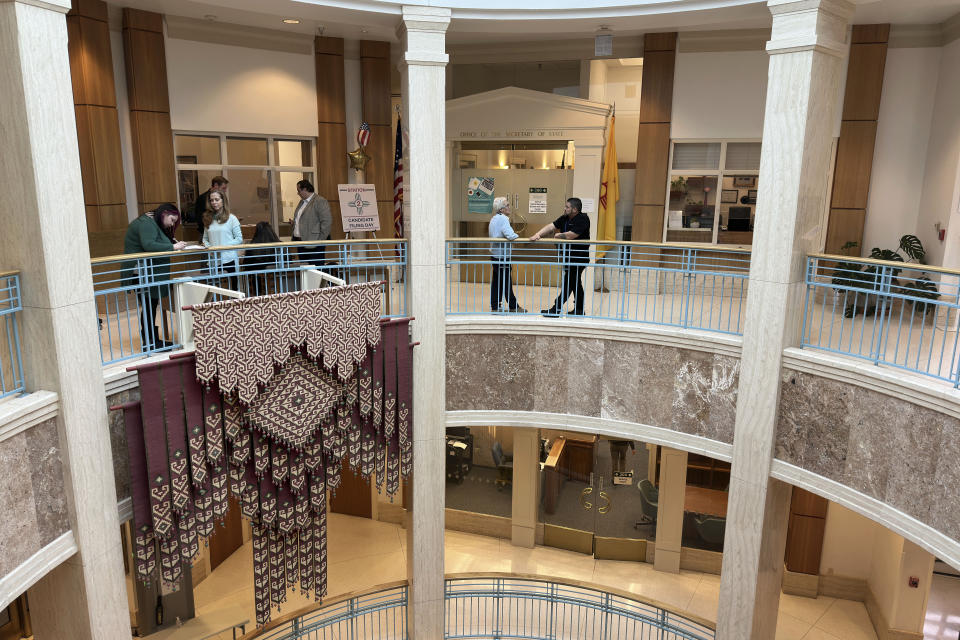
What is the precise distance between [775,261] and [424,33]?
435 cm

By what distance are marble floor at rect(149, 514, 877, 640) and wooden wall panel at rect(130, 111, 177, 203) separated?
20.9ft

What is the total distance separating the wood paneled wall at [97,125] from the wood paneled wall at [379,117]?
3.46 meters

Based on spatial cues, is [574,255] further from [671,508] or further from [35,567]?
[35,567]

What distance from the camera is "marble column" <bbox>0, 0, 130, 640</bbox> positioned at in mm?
5113

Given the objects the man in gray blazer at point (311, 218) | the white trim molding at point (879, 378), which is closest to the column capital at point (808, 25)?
the white trim molding at point (879, 378)

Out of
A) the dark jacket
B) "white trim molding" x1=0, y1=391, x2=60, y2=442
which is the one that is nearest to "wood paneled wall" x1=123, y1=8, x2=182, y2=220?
the dark jacket

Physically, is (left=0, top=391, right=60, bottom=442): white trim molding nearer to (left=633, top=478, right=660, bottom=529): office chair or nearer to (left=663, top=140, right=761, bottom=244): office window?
(left=663, top=140, right=761, bottom=244): office window

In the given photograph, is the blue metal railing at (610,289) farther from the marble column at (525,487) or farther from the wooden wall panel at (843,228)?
the marble column at (525,487)

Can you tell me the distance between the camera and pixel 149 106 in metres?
9.05

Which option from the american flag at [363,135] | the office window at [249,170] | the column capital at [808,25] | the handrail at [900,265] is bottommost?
the handrail at [900,265]

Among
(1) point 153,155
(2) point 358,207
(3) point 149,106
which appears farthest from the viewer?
(2) point 358,207

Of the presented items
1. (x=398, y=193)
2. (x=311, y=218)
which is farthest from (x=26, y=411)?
(x=398, y=193)

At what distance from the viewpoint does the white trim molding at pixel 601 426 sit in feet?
25.1

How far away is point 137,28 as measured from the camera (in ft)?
28.8
